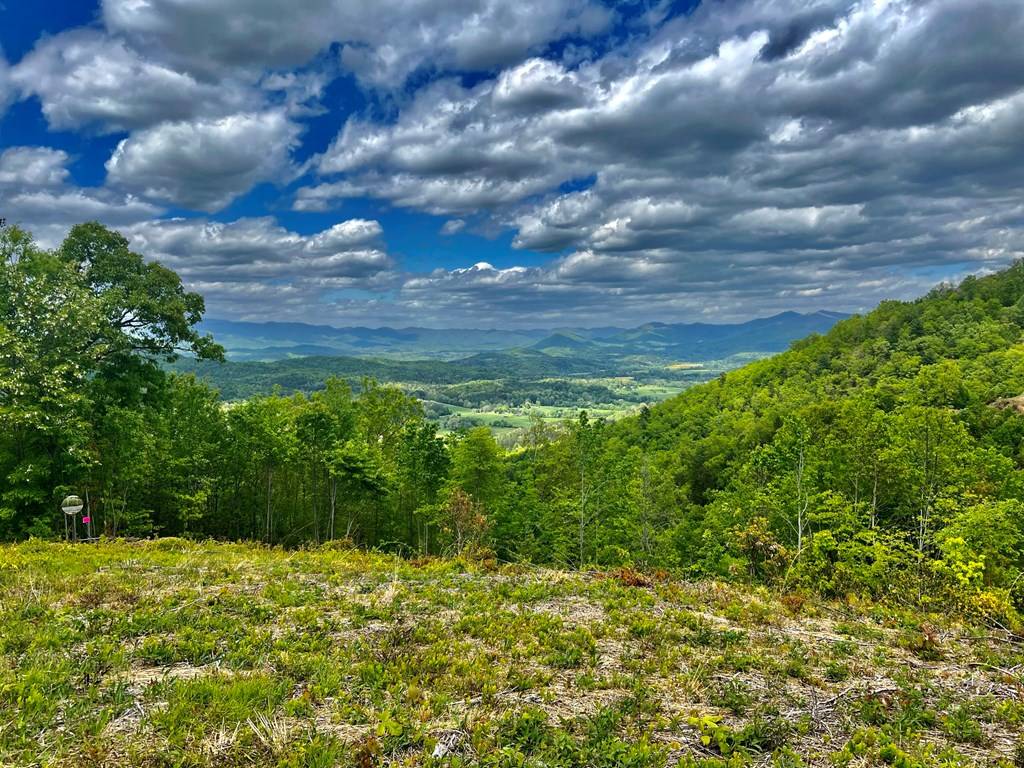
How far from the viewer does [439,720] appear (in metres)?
6.64

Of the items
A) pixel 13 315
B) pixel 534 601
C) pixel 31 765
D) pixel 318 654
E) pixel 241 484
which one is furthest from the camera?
pixel 241 484

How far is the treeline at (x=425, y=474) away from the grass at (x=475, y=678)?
495 cm

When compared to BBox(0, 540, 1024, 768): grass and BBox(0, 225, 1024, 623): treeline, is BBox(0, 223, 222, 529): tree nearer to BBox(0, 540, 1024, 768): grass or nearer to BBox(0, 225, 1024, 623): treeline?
BBox(0, 225, 1024, 623): treeline

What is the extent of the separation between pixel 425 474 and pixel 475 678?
30.8 metres

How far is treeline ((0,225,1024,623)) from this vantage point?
2181 centimetres

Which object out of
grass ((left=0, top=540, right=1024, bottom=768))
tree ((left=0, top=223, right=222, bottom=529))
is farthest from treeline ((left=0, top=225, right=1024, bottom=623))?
grass ((left=0, top=540, right=1024, bottom=768))

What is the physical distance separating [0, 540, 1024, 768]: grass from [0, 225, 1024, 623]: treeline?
495 cm

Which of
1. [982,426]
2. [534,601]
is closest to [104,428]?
[534,601]

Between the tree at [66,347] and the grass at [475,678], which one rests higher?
the tree at [66,347]

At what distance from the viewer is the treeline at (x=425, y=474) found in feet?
71.6

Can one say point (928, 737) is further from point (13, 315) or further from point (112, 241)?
point (112, 241)

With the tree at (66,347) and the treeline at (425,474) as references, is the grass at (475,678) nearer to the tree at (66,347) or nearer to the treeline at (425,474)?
the treeline at (425,474)

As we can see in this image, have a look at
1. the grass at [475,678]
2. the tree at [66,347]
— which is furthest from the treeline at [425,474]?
the grass at [475,678]

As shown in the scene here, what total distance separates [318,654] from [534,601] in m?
5.15
